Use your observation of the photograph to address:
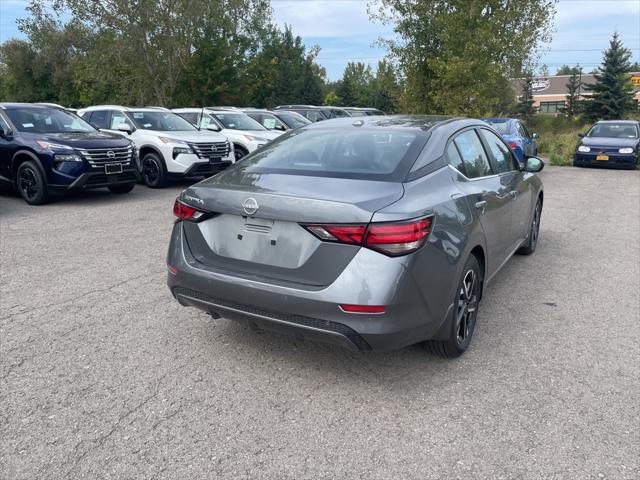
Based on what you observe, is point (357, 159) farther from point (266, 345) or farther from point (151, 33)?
point (151, 33)

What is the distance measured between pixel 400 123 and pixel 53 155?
6.76 metres

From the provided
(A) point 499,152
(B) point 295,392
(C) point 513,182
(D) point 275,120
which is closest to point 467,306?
(B) point 295,392

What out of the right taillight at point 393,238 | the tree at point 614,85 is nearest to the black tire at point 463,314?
the right taillight at point 393,238

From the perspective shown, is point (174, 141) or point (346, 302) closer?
point (346, 302)

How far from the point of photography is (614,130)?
60.2ft

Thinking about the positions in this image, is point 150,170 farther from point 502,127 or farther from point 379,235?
point 379,235

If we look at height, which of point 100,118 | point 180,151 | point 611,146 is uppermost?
point 100,118

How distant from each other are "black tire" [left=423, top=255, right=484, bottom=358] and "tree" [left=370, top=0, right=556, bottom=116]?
17611 mm

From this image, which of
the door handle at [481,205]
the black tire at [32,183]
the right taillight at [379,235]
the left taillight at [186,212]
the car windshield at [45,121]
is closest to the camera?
the right taillight at [379,235]

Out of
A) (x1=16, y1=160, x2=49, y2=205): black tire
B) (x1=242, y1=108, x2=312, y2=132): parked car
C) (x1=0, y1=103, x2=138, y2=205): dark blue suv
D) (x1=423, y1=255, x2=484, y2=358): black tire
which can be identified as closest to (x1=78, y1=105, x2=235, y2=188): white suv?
(x1=0, y1=103, x2=138, y2=205): dark blue suv

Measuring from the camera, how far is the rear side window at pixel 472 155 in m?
4.19

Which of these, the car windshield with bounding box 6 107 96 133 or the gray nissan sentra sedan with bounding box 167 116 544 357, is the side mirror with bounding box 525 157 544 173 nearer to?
the gray nissan sentra sedan with bounding box 167 116 544 357

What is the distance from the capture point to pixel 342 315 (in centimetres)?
298

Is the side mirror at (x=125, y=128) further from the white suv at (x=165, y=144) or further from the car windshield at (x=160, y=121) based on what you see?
the car windshield at (x=160, y=121)
